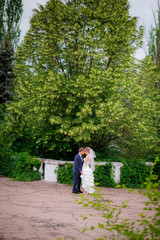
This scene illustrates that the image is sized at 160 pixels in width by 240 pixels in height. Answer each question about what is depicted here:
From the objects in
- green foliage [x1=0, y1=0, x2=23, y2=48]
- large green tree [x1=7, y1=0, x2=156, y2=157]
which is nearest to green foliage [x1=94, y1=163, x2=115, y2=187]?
large green tree [x1=7, y1=0, x2=156, y2=157]

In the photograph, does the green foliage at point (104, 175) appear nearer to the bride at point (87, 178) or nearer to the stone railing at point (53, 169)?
the stone railing at point (53, 169)

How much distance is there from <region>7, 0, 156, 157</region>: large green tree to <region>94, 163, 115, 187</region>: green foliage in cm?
141

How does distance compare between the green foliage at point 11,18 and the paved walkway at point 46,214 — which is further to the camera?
the green foliage at point 11,18

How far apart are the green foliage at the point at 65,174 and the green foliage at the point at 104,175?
3.59ft

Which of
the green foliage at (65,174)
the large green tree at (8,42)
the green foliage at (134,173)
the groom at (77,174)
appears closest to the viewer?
the groom at (77,174)

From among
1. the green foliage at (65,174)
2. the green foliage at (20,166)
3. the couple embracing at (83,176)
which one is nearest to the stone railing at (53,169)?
the green foliage at (65,174)

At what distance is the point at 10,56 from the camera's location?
21609mm

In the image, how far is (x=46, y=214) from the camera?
4980 mm

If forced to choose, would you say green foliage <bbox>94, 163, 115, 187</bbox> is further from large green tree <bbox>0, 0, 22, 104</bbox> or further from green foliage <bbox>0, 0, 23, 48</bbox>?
green foliage <bbox>0, 0, 23, 48</bbox>

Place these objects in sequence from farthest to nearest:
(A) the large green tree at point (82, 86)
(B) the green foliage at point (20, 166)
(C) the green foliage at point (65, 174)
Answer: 1. (B) the green foliage at point (20, 166)
2. (A) the large green tree at point (82, 86)
3. (C) the green foliage at point (65, 174)

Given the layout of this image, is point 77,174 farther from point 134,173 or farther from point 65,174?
point 134,173

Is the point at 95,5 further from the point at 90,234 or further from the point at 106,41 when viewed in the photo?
the point at 90,234

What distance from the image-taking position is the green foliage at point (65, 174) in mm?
9109

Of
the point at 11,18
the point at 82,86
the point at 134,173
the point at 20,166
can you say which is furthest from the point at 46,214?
the point at 11,18
